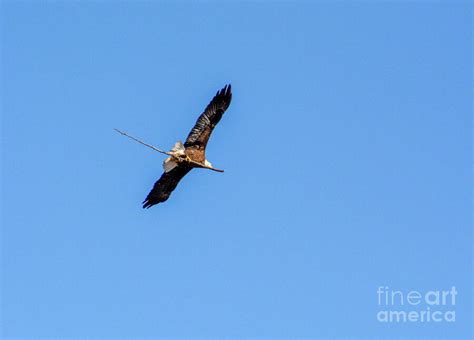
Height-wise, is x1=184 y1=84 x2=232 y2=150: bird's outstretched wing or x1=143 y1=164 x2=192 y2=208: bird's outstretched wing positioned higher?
x1=184 y1=84 x2=232 y2=150: bird's outstretched wing

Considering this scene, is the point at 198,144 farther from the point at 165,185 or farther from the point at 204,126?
the point at 165,185

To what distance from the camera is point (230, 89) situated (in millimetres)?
22500

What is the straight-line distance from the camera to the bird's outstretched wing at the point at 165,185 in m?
22.5

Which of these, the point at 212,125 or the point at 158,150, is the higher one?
the point at 212,125

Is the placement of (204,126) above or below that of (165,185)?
above

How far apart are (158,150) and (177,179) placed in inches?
93.6

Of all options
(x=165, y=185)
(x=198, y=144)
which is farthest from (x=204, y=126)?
(x=165, y=185)

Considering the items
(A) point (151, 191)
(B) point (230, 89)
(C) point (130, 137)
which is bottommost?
(C) point (130, 137)

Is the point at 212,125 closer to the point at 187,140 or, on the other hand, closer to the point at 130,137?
the point at 187,140

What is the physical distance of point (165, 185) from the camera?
22.8 metres

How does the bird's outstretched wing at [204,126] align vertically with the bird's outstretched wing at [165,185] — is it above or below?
above

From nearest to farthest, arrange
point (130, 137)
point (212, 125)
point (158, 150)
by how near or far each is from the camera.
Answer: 1. point (130, 137)
2. point (158, 150)
3. point (212, 125)

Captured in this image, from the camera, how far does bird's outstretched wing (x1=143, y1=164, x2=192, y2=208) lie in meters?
22.5

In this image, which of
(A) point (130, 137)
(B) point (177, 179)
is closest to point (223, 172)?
(B) point (177, 179)
